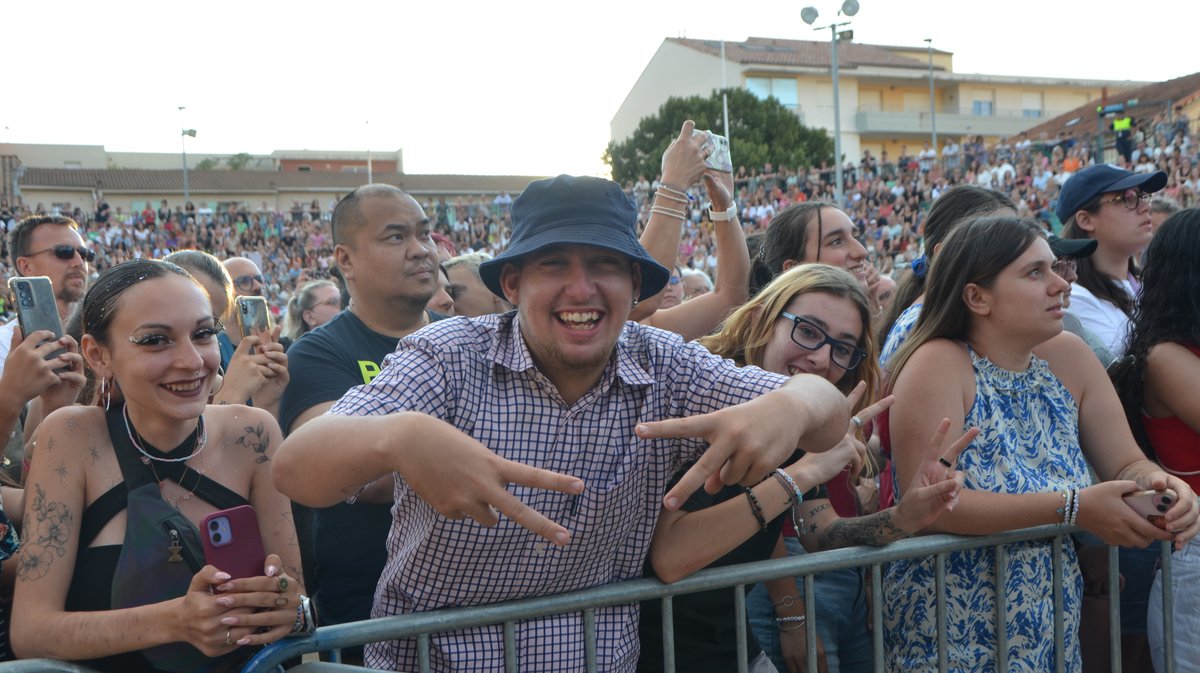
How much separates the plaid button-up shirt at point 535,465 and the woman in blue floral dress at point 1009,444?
0.85 m

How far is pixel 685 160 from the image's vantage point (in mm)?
3555

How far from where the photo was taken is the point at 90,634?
1.91 meters

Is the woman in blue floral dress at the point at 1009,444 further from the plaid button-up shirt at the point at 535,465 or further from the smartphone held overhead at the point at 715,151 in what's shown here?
the smartphone held overhead at the point at 715,151

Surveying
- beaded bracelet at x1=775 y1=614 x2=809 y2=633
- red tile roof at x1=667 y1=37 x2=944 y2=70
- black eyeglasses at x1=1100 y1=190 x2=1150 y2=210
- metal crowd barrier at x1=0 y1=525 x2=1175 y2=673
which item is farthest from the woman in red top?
red tile roof at x1=667 y1=37 x2=944 y2=70

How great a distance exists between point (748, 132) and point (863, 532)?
4756cm

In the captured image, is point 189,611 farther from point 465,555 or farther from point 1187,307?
point 1187,307

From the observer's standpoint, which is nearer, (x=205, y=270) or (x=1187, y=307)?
(x=1187, y=307)

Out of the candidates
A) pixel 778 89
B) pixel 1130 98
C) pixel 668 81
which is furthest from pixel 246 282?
pixel 668 81

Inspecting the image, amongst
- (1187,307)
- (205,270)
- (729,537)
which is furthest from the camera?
(205,270)

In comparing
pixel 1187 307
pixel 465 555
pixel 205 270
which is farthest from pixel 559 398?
pixel 205 270

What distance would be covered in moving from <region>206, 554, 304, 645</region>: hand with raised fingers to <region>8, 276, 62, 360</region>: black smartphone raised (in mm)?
1264

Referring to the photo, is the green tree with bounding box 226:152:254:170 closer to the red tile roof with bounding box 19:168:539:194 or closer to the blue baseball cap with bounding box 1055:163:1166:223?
the red tile roof with bounding box 19:168:539:194

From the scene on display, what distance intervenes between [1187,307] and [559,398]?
233cm

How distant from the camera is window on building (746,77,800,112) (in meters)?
54.0
